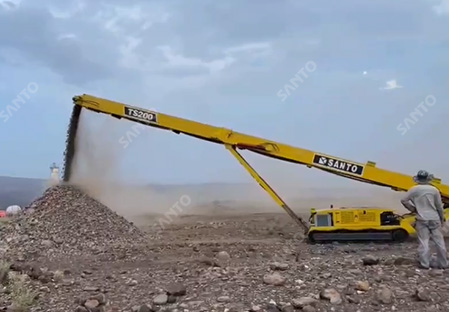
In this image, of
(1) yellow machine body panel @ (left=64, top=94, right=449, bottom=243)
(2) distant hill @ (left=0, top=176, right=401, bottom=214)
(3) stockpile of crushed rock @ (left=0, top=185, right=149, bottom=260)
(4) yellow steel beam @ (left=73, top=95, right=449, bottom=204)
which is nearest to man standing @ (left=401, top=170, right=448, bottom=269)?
(1) yellow machine body panel @ (left=64, top=94, right=449, bottom=243)

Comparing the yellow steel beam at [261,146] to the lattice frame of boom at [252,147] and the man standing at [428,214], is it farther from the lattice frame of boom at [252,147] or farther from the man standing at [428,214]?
the man standing at [428,214]

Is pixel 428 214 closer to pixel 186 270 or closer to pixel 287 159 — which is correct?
pixel 186 270

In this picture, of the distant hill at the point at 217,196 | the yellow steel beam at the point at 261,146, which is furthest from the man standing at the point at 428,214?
the distant hill at the point at 217,196

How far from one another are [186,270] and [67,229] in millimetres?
3787

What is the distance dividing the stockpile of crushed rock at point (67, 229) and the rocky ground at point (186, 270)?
2 centimetres

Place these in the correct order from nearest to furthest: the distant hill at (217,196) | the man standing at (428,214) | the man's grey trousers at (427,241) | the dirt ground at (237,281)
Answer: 1. the dirt ground at (237,281)
2. the man's grey trousers at (427,241)
3. the man standing at (428,214)
4. the distant hill at (217,196)

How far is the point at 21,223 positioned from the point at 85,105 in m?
2.70

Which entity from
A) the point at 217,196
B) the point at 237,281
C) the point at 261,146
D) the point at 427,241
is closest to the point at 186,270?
the point at 237,281

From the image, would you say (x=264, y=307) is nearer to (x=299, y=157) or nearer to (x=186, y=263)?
(x=186, y=263)

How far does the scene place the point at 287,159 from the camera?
10.9 m

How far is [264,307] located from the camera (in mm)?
5516

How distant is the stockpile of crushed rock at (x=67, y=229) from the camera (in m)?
9.59

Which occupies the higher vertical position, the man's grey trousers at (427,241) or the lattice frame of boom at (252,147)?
the lattice frame of boom at (252,147)

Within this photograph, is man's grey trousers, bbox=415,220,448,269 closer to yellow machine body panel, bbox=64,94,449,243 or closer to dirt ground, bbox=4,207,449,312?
dirt ground, bbox=4,207,449,312
